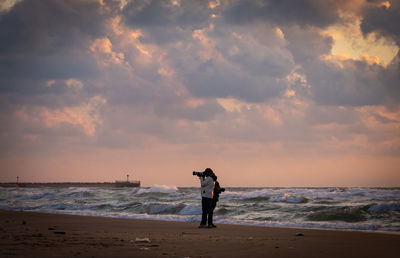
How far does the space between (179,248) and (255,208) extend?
14.6m

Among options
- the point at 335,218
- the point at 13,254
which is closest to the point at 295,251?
the point at 13,254

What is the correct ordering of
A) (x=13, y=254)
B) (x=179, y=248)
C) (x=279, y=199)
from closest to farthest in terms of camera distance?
(x=13, y=254), (x=179, y=248), (x=279, y=199)

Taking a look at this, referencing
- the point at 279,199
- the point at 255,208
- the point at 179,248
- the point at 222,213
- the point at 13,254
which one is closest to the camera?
the point at 13,254

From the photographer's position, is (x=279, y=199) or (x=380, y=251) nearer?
(x=380, y=251)

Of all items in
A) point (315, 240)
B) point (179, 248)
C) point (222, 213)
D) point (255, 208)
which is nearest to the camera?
point (179, 248)

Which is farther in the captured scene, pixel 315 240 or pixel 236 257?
pixel 315 240

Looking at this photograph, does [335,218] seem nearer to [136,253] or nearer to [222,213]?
[222,213]

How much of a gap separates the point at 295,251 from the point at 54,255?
451 cm

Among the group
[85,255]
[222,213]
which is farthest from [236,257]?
[222,213]

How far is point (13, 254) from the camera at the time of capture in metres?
6.54

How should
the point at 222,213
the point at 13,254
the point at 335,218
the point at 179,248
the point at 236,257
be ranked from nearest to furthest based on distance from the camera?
the point at 13,254, the point at 236,257, the point at 179,248, the point at 335,218, the point at 222,213

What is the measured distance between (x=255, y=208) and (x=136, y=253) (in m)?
15.6

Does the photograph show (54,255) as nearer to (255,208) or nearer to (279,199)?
(255,208)

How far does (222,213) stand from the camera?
20.6 m
